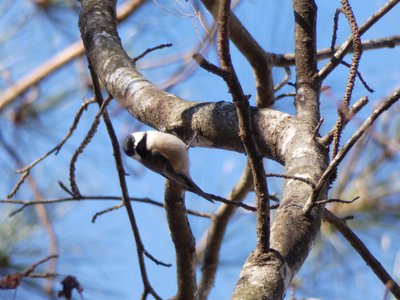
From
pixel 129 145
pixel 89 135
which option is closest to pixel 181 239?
pixel 89 135

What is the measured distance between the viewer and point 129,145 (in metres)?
2.18

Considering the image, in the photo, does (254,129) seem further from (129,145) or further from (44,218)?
(44,218)

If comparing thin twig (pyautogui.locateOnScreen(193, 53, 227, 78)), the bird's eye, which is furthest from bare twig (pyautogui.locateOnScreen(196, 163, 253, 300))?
thin twig (pyautogui.locateOnScreen(193, 53, 227, 78))

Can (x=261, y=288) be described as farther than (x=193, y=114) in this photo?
No

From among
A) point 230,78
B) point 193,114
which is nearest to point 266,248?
point 230,78

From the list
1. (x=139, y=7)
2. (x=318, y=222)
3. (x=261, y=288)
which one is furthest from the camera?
(x=139, y=7)

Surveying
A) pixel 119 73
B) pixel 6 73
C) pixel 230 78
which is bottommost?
pixel 230 78

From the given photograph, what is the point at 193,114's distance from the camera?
58.6 inches

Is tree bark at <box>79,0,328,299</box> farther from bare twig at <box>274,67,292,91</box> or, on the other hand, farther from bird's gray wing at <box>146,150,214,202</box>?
bare twig at <box>274,67,292,91</box>

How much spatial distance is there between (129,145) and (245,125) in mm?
1097

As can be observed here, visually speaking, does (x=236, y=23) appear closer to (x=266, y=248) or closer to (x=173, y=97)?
(x=173, y=97)

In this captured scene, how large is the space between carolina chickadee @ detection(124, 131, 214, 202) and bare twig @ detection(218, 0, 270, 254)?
464 millimetres

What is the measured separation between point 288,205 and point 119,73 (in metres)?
0.64

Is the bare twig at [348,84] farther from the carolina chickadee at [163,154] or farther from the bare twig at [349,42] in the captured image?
the carolina chickadee at [163,154]
